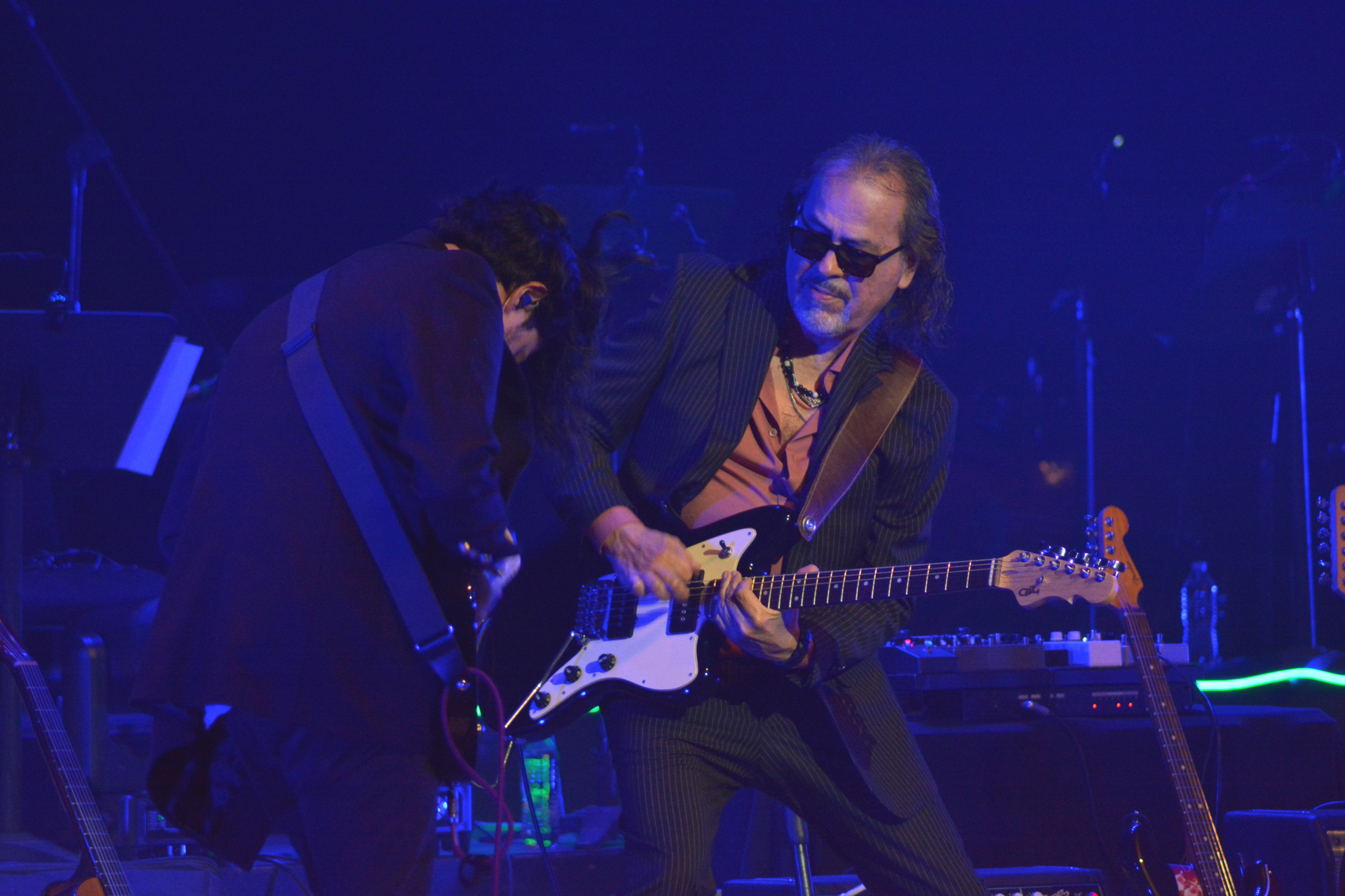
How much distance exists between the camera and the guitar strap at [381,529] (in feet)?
5.24

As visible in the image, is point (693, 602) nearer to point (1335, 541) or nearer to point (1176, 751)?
point (1176, 751)

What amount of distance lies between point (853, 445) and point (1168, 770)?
4.57ft

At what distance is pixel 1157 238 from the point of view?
6789 mm

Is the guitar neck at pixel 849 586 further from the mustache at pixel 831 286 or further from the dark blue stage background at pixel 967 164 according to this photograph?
the dark blue stage background at pixel 967 164

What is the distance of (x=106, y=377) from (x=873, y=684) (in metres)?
2.88

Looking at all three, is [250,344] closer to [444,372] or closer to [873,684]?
[444,372]

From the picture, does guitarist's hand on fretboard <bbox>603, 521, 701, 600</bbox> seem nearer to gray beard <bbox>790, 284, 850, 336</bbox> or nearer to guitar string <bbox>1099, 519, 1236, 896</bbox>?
gray beard <bbox>790, 284, 850, 336</bbox>

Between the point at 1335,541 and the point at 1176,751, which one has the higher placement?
the point at 1335,541

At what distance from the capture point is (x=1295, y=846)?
3221 mm

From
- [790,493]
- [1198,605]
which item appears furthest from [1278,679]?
[790,493]

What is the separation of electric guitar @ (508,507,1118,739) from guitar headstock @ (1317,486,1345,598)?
1.51 meters

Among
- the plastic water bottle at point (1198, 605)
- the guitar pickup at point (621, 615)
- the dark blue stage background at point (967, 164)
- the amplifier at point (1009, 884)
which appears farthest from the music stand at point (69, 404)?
the plastic water bottle at point (1198, 605)

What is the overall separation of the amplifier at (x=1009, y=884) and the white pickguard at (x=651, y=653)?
3.34ft

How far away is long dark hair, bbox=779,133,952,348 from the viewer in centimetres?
269
